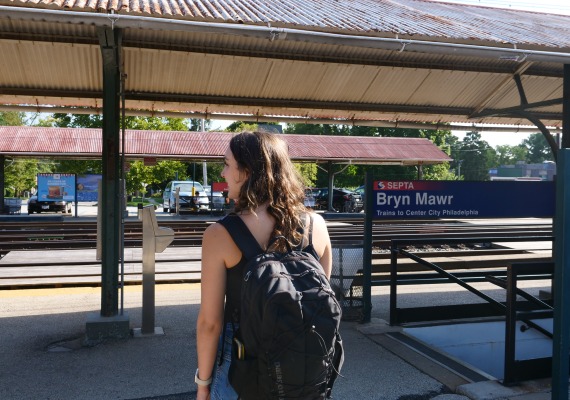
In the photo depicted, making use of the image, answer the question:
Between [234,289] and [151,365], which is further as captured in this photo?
[151,365]

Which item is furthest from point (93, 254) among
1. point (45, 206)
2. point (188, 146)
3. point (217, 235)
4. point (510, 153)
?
point (510, 153)

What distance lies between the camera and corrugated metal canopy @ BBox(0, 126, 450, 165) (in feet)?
80.2

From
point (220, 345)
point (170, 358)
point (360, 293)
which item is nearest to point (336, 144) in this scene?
point (360, 293)

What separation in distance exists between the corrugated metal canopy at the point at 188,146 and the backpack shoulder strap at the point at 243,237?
2244 centimetres

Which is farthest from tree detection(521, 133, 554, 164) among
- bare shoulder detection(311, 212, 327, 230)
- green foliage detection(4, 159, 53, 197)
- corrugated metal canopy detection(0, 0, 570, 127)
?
bare shoulder detection(311, 212, 327, 230)

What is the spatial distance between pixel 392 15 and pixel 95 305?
557 centimetres

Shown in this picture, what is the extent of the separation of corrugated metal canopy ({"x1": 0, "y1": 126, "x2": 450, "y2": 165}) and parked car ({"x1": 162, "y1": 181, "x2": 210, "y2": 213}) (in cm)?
385

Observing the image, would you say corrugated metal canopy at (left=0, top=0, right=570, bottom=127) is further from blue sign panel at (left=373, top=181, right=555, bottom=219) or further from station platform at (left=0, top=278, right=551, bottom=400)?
station platform at (left=0, top=278, right=551, bottom=400)

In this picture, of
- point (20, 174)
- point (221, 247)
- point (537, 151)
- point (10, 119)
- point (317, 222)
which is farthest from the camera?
point (537, 151)

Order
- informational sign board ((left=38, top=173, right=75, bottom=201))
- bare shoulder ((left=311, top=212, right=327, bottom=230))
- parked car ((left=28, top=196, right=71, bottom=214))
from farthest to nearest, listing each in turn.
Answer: parked car ((left=28, top=196, right=71, bottom=214)) < informational sign board ((left=38, top=173, right=75, bottom=201)) < bare shoulder ((left=311, top=212, right=327, bottom=230))

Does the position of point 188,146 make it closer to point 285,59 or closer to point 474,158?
point 285,59

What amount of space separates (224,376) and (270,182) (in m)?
0.81

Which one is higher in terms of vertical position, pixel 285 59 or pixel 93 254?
pixel 285 59

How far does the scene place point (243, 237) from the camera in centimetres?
218
